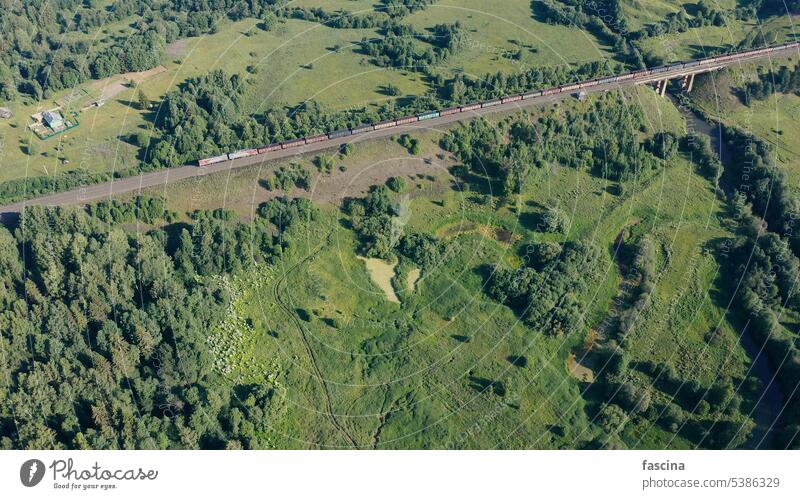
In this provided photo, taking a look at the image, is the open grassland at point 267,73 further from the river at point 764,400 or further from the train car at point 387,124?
the river at point 764,400

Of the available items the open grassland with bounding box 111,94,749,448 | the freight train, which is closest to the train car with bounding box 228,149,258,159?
the freight train

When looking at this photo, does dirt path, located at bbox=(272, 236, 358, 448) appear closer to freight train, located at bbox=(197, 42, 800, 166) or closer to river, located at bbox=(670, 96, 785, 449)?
freight train, located at bbox=(197, 42, 800, 166)

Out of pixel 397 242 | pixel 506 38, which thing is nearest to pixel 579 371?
pixel 397 242

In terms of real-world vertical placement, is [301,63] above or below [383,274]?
above

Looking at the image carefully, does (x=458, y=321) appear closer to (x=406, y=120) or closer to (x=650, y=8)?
(x=406, y=120)

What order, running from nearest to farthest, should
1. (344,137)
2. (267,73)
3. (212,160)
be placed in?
(212,160) < (344,137) < (267,73)

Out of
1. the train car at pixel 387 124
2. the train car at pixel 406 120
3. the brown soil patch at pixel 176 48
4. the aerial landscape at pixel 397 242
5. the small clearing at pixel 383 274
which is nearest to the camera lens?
the aerial landscape at pixel 397 242

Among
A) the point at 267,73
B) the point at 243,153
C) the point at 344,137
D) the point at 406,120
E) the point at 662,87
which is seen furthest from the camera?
the point at 267,73
